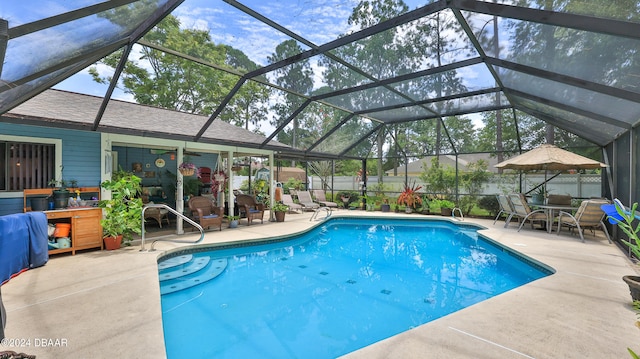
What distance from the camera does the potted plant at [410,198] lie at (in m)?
12.4

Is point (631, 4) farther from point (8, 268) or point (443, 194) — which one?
A: point (443, 194)

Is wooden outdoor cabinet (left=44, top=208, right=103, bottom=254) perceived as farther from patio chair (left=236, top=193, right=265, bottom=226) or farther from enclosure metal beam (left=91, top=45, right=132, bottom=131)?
patio chair (left=236, top=193, right=265, bottom=226)

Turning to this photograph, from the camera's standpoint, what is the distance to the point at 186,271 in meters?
5.26

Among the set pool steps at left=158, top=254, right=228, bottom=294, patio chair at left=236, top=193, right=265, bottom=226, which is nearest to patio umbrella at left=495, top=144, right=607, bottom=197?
patio chair at left=236, top=193, right=265, bottom=226

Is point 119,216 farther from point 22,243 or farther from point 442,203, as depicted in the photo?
point 442,203

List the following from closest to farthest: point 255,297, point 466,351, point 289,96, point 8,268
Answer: point 466,351 → point 8,268 → point 255,297 → point 289,96

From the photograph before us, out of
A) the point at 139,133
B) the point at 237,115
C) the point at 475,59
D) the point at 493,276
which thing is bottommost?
the point at 493,276

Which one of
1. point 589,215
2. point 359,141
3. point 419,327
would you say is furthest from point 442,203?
point 419,327

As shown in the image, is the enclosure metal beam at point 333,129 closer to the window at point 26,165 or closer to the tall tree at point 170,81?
the tall tree at point 170,81

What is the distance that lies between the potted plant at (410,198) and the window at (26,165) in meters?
11.4

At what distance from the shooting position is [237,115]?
21.8 meters

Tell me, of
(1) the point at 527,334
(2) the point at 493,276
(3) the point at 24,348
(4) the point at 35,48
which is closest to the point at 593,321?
(1) the point at 527,334

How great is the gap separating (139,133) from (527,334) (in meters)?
8.08

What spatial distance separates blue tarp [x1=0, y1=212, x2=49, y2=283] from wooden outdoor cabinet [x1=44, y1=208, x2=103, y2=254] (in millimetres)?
515
